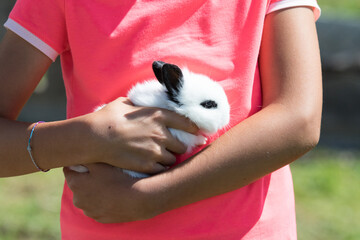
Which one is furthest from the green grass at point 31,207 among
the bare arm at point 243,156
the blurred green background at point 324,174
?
the bare arm at point 243,156

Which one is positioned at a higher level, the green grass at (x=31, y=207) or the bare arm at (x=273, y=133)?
the bare arm at (x=273, y=133)

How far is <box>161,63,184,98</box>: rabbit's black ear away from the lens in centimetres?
120

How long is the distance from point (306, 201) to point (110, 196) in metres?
2.43

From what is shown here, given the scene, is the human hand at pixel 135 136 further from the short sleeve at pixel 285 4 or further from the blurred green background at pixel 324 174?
the blurred green background at pixel 324 174

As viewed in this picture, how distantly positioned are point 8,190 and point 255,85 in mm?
2688

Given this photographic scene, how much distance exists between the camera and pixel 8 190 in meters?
3.55

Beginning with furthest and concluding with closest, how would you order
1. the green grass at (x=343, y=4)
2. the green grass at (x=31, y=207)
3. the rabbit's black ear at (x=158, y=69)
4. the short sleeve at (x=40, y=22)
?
the green grass at (x=343, y=4) < the green grass at (x=31, y=207) < the short sleeve at (x=40, y=22) < the rabbit's black ear at (x=158, y=69)

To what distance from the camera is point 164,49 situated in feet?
4.26

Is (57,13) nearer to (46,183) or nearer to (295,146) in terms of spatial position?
(295,146)

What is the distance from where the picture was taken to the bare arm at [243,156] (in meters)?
1.22

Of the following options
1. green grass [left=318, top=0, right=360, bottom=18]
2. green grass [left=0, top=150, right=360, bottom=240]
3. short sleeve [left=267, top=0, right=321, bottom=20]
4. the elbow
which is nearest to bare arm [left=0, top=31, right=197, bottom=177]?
the elbow

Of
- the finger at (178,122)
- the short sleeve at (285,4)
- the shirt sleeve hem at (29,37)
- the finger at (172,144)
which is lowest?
the finger at (172,144)

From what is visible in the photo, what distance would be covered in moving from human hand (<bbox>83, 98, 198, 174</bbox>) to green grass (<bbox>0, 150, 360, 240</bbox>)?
201 cm

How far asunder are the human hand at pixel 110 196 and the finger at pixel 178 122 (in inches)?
6.5
